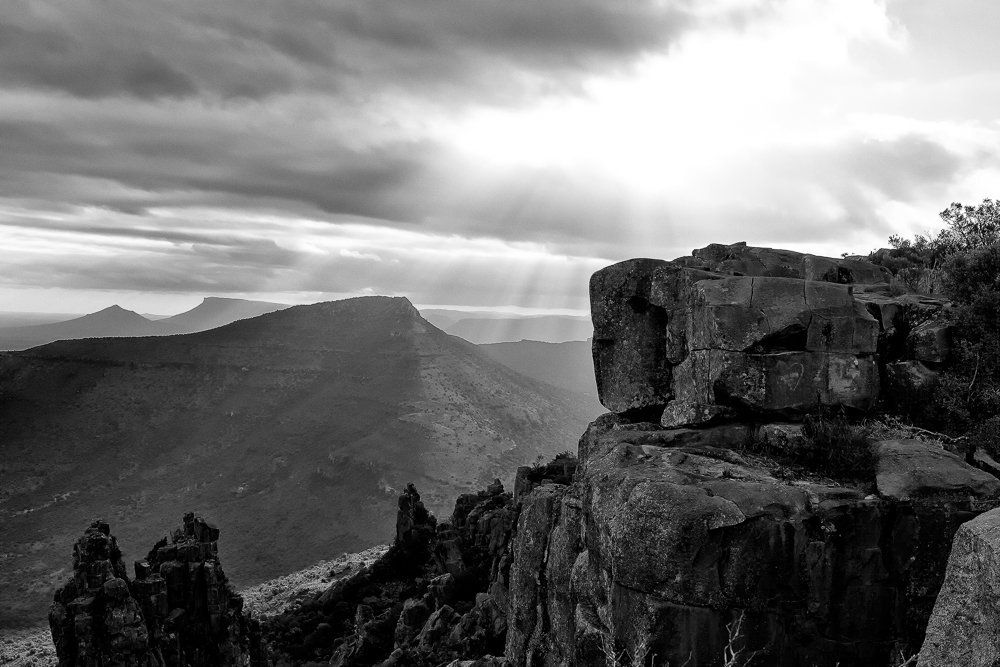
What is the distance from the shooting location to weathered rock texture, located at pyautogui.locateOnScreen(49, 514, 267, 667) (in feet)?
132

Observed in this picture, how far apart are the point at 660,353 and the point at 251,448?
164765 mm

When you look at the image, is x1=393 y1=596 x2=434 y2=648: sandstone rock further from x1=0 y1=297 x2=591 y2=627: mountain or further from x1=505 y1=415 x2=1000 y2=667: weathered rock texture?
x1=0 y1=297 x2=591 y2=627: mountain

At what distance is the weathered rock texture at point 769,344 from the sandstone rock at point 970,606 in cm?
1036

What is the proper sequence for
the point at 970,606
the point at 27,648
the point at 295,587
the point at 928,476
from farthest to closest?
the point at 295,587 → the point at 27,648 → the point at 928,476 → the point at 970,606

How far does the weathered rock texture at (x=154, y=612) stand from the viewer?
40.2 meters

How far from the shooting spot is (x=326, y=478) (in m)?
149

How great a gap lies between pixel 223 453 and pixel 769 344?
175 metres

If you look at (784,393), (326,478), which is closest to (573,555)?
(784,393)

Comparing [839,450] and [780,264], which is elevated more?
[780,264]

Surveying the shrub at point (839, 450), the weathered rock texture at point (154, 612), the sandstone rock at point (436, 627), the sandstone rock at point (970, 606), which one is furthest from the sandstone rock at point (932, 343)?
the weathered rock texture at point (154, 612)

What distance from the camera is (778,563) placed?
1504 centimetres

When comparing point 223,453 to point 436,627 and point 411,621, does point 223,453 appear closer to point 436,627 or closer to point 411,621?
point 411,621

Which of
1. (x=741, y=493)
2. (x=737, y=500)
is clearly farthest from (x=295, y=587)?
(x=737, y=500)

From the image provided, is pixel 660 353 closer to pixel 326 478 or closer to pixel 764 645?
pixel 764 645
